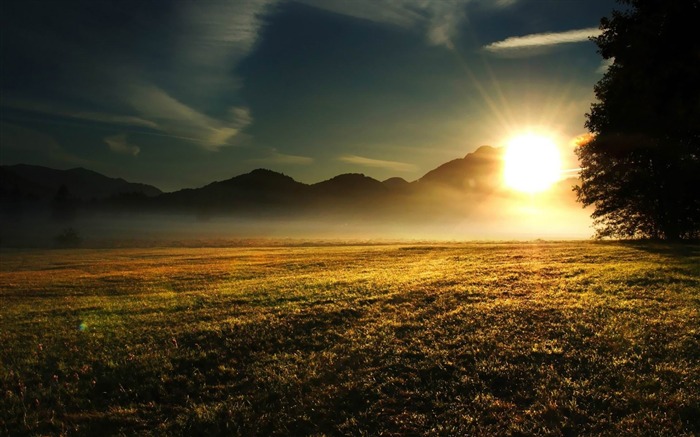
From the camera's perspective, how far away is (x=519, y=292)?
2225 cm

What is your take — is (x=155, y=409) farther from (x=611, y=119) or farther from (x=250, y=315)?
(x=611, y=119)

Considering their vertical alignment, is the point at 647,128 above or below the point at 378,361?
above

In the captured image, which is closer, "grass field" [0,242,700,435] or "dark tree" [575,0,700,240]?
"grass field" [0,242,700,435]

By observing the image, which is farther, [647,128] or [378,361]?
[647,128]

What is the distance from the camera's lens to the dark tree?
38938 mm

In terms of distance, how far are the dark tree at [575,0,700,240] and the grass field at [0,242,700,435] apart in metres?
23.8

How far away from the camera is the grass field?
10234mm

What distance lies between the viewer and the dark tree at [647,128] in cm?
3894

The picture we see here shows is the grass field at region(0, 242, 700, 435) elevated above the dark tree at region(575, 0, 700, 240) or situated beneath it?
situated beneath

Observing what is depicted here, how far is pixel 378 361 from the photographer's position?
1349cm

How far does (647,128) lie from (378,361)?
4742 cm

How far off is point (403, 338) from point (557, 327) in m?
6.20

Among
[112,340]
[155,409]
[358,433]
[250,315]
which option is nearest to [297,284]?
[250,315]

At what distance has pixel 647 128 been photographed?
44.4 metres
